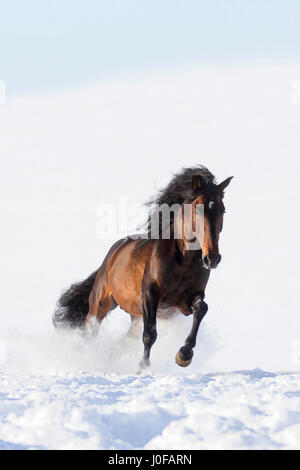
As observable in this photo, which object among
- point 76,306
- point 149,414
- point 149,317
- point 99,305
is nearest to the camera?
point 149,414

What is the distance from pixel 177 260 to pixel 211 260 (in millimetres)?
647

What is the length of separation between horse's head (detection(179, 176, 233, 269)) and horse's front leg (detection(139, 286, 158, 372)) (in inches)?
32.2

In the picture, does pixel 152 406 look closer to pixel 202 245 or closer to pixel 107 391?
pixel 107 391

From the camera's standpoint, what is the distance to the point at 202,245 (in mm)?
7648

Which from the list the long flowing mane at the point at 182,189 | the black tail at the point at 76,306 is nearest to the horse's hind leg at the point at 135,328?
the black tail at the point at 76,306

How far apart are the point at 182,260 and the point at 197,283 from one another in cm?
33

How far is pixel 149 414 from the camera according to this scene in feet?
17.7

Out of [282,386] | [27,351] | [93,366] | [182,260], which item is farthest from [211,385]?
[27,351]

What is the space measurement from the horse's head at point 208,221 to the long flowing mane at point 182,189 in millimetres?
55

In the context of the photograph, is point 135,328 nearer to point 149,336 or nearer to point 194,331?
point 149,336

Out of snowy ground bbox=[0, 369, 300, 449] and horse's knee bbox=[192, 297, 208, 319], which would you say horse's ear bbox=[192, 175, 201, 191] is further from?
snowy ground bbox=[0, 369, 300, 449]

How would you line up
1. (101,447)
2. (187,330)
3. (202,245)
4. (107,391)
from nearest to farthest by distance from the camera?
(101,447) < (107,391) < (202,245) < (187,330)

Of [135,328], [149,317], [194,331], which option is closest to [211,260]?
[194,331]

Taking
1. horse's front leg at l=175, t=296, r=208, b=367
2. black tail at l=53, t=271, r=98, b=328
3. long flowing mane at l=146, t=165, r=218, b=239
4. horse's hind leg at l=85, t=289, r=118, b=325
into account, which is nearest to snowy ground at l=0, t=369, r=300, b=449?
horse's front leg at l=175, t=296, r=208, b=367
